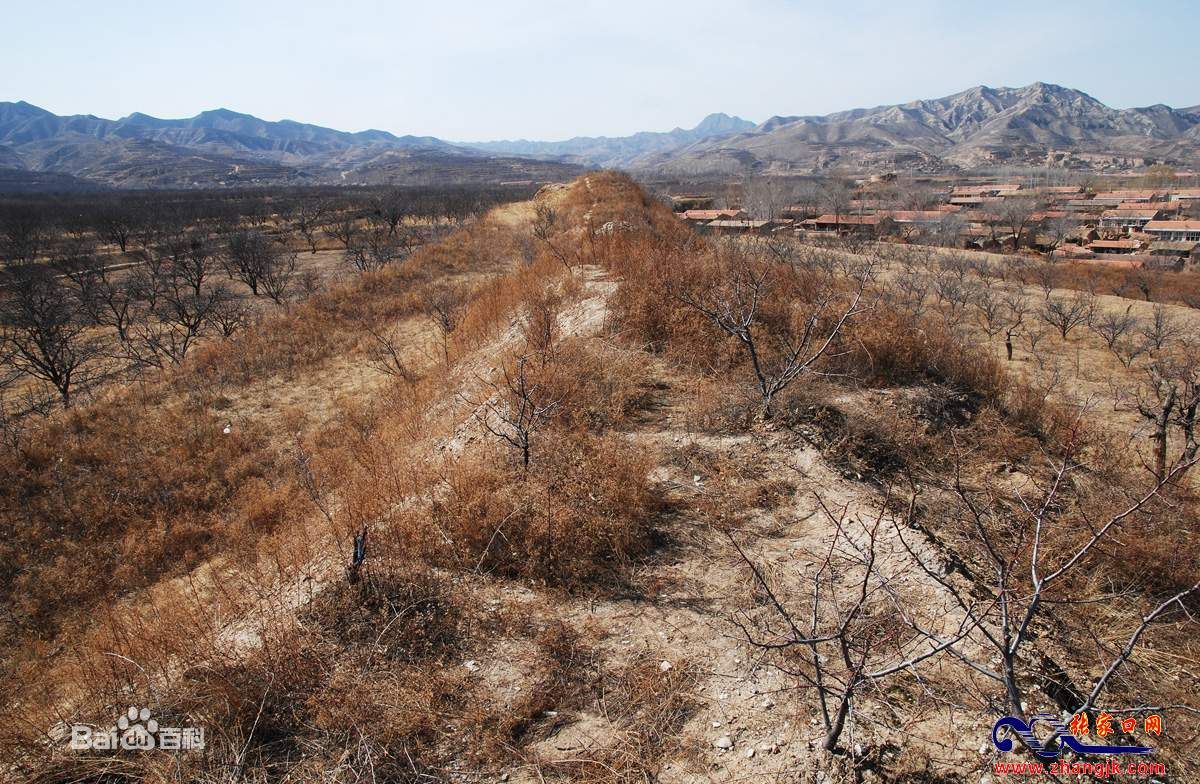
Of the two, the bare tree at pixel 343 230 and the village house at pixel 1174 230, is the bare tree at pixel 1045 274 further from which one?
the bare tree at pixel 343 230

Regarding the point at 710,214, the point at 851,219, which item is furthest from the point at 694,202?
the point at 851,219

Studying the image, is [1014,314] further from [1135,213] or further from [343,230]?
[1135,213]

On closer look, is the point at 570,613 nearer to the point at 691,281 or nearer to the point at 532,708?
the point at 532,708

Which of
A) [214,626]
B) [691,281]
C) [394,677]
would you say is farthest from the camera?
[691,281]

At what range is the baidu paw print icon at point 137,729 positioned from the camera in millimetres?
2842

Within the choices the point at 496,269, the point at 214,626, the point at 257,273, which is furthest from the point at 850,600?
the point at 257,273

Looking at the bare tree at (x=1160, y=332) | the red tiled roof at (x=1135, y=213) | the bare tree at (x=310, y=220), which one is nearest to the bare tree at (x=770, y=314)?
the bare tree at (x=1160, y=332)

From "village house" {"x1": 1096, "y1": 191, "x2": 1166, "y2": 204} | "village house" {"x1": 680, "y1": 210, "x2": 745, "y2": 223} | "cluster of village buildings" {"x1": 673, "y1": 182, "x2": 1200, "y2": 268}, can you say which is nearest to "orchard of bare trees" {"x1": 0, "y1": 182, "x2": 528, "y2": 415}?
"village house" {"x1": 680, "y1": 210, "x2": 745, "y2": 223}

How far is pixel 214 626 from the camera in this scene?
394cm

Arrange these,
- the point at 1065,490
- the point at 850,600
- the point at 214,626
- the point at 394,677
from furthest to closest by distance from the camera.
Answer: the point at 1065,490 < the point at 214,626 < the point at 850,600 < the point at 394,677

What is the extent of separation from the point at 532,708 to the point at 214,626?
259 cm
